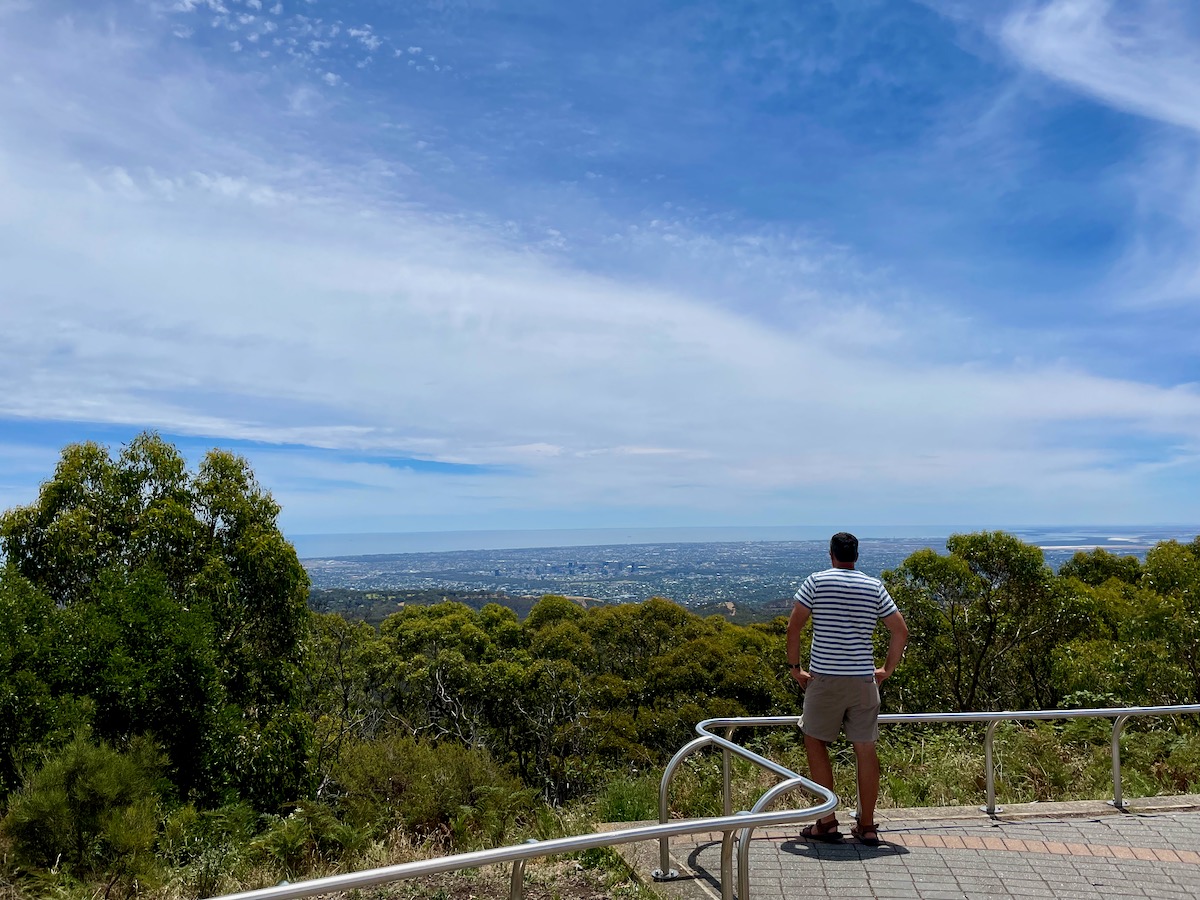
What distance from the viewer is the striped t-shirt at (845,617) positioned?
4797mm

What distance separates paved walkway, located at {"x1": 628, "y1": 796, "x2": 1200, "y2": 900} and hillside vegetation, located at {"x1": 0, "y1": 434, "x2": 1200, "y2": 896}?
81 centimetres

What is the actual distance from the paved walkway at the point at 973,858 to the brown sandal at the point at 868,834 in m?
0.04

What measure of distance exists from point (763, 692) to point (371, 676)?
12.9 metres

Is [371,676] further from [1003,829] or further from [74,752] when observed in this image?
[1003,829]

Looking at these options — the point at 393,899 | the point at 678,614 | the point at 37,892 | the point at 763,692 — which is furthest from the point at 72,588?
the point at 678,614

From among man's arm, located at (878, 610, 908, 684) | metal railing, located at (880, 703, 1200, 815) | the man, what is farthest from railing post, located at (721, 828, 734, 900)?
metal railing, located at (880, 703, 1200, 815)

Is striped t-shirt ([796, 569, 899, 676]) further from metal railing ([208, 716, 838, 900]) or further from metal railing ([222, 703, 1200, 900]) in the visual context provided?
metal railing ([208, 716, 838, 900])

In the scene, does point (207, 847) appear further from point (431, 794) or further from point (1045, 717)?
point (1045, 717)

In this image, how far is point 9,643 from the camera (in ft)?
30.9

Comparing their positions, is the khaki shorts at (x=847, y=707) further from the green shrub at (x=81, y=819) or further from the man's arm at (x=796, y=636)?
the green shrub at (x=81, y=819)

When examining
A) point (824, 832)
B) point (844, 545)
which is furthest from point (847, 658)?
point (824, 832)

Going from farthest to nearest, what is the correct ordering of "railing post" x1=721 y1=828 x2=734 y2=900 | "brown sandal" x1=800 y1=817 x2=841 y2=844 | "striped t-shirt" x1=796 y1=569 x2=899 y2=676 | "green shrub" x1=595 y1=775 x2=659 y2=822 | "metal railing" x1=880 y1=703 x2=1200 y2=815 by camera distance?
1. "green shrub" x1=595 y1=775 x2=659 y2=822
2. "metal railing" x1=880 y1=703 x2=1200 y2=815
3. "brown sandal" x1=800 y1=817 x2=841 y2=844
4. "striped t-shirt" x1=796 y1=569 x2=899 y2=676
5. "railing post" x1=721 y1=828 x2=734 y2=900

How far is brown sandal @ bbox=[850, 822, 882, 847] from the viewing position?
488cm

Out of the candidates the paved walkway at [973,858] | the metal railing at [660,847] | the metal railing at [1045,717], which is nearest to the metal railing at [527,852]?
the metal railing at [660,847]
